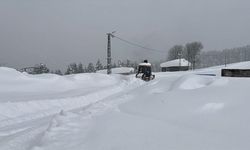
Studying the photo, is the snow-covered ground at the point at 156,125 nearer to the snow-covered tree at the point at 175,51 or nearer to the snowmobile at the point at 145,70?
the snowmobile at the point at 145,70

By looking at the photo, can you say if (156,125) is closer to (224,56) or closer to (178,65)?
(178,65)

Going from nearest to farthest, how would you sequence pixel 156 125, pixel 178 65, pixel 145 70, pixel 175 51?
pixel 156 125 < pixel 145 70 < pixel 178 65 < pixel 175 51

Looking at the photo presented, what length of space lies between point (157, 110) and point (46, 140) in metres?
2.75

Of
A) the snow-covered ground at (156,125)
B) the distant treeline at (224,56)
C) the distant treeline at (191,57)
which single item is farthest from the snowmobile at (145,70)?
the distant treeline at (224,56)

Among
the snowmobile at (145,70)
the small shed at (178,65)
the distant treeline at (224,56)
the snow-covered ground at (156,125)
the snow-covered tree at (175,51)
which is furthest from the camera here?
the distant treeline at (224,56)

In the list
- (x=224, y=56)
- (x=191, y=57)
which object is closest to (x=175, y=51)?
(x=191, y=57)

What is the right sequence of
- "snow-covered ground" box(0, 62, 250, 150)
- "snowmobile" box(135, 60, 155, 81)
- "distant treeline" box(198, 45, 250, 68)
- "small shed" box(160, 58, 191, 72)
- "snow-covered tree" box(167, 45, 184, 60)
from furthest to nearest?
1. "distant treeline" box(198, 45, 250, 68)
2. "snow-covered tree" box(167, 45, 184, 60)
3. "small shed" box(160, 58, 191, 72)
4. "snowmobile" box(135, 60, 155, 81)
5. "snow-covered ground" box(0, 62, 250, 150)

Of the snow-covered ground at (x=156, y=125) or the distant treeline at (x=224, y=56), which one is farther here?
the distant treeline at (x=224, y=56)

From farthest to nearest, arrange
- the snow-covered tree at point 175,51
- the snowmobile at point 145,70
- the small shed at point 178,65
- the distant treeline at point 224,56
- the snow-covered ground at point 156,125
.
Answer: the distant treeline at point 224,56, the snow-covered tree at point 175,51, the small shed at point 178,65, the snowmobile at point 145,70, the snow-covered ground at point 156,125

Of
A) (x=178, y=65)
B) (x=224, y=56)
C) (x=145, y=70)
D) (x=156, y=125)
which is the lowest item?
(x=156, y=125)

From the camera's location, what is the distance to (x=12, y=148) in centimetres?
614

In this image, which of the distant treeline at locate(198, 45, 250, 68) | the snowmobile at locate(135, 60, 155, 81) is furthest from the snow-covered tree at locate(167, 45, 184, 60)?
the snowmobile at locate(135, 60, 155, 81)

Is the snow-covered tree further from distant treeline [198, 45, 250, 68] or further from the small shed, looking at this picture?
distant treeline [198, 45, 250, 68]

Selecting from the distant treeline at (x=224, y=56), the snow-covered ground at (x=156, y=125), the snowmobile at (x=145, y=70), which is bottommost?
the snow-covered ground at (x=156, y=125)
